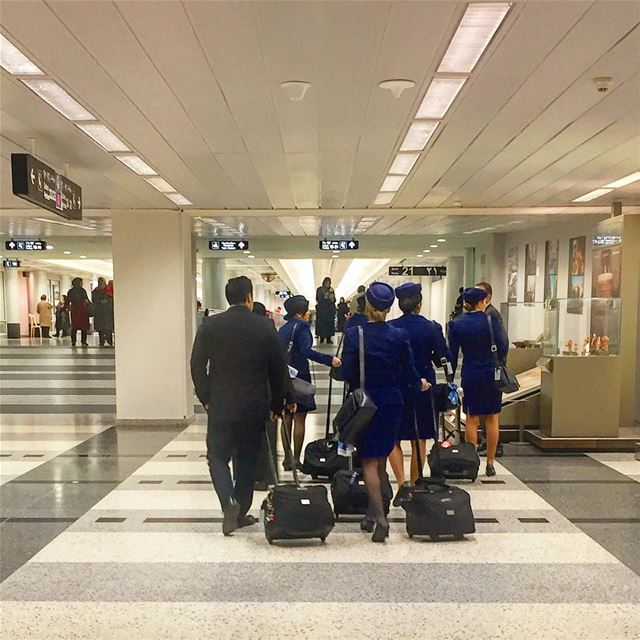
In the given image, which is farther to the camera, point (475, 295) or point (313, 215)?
point (313, 215)

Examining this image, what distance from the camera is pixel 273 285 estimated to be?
4909cm

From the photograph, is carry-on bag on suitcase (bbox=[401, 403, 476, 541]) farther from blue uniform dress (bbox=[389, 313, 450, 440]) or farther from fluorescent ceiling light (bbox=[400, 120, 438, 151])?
fluorescent ceiling light (bbox=[400, 120, 438, 151])

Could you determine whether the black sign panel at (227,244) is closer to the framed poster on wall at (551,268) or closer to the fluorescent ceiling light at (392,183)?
the framed poster on wall at (551,268)

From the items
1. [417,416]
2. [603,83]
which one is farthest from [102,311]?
[603,83]

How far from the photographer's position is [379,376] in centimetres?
436

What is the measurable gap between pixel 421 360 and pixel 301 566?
201cm

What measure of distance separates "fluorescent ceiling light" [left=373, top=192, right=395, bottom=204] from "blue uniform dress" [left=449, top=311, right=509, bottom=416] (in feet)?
8.16

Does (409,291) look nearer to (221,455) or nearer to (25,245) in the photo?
(221,455)

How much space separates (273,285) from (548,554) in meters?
45.4

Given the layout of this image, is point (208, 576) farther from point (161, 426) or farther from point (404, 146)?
point (161, 426)

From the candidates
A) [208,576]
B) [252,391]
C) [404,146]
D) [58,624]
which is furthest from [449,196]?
[58,624]

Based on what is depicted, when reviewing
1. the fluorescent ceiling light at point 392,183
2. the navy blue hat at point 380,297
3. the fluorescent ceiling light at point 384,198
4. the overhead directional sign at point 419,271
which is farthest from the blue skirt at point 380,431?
the overhead directional sign at point 419,271

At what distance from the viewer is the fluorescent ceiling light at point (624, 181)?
6733mm

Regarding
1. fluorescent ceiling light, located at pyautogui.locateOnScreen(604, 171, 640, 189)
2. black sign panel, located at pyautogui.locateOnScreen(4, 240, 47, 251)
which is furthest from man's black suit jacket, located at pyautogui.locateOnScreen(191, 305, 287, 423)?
black sign panel, located at pyautogui.locateOnScreen(4, 240, 47, 251)
